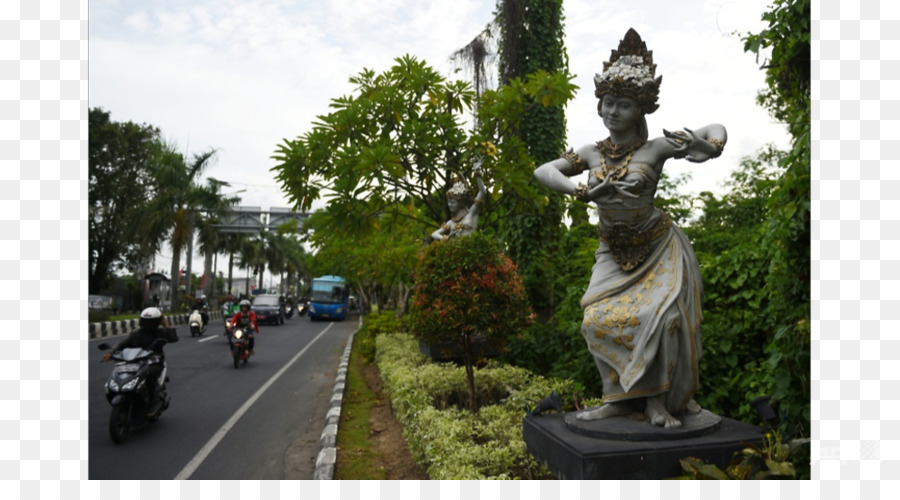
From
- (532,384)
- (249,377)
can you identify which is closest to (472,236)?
(532,384)

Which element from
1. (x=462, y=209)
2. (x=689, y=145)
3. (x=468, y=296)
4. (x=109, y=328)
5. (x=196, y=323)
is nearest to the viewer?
(x=689, y=145)

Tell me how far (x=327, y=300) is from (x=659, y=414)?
106 ft

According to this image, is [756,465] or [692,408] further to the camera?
[692,408]

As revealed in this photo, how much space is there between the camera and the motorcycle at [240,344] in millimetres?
11953

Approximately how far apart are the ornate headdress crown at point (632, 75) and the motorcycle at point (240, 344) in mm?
10211

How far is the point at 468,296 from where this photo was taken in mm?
5859

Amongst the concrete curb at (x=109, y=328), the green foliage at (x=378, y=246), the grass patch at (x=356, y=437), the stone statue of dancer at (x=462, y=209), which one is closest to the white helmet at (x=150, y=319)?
the green foliage at (x=378, y=246)

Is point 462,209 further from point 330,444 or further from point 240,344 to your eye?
point 240,344

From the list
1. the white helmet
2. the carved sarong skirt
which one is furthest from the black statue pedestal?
the white helmet

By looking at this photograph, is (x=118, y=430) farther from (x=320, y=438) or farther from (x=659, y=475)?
(x=659, y=475)

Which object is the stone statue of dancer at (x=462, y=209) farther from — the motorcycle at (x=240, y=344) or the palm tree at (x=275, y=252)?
the palm tree at (x=275, y=252)

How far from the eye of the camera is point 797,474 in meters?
3.16

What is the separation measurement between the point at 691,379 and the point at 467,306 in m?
2.76

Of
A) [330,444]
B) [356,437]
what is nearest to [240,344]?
[356,437]
